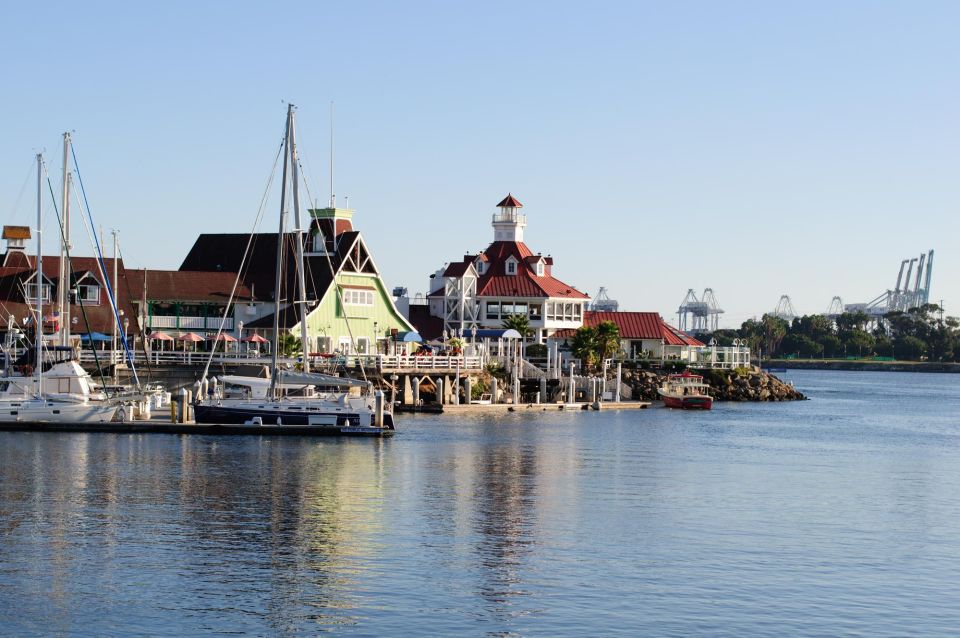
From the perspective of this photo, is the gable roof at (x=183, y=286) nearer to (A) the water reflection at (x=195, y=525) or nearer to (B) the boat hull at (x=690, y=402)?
(B) the boat hull at (x=690, y=402)

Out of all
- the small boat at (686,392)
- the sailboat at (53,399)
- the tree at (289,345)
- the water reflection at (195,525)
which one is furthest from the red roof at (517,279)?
the water reflection at (195,525)

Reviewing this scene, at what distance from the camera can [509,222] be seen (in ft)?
407

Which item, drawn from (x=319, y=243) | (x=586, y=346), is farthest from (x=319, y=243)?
(x=586, y=346)

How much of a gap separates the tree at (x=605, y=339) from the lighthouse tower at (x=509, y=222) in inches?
682

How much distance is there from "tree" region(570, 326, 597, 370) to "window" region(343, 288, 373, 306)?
58.2 ft

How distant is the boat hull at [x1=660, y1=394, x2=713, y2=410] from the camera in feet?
344

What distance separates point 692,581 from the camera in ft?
112

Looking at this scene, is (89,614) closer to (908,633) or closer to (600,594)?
(600,594)

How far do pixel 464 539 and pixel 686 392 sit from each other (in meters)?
72.6

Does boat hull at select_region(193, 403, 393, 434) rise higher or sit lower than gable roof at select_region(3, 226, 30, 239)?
lower

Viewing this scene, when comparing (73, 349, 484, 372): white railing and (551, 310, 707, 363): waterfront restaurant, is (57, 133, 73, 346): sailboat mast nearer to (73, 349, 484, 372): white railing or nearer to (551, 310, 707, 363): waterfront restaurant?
(73, 349, 484, 372): white railing

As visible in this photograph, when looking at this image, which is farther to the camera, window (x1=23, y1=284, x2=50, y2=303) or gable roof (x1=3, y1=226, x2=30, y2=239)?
gable roof (x1=3, y1=226, x2=30, y2=239)

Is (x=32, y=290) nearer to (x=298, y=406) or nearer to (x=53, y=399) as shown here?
(x=53, y=399)

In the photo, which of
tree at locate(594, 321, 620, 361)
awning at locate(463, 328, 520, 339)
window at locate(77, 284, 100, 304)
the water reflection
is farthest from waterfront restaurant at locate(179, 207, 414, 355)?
the water reflection
